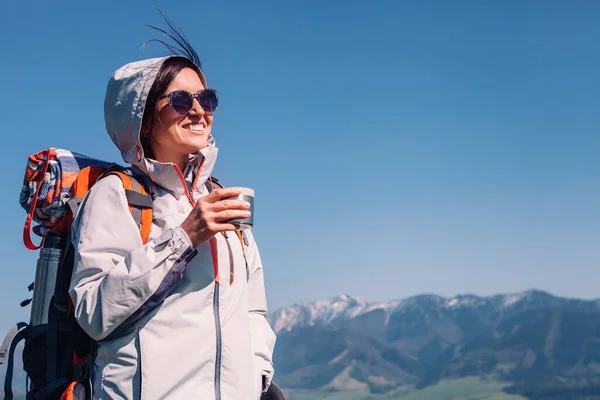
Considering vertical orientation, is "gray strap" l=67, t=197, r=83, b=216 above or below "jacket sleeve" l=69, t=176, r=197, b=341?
above

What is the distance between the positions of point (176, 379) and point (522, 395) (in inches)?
4852

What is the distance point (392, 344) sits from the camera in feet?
495

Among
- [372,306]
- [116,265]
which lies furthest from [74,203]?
[372,306]

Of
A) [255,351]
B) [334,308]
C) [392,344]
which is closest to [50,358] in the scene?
[255,351]

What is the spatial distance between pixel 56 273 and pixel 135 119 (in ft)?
2.25

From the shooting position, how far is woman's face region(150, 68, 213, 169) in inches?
101

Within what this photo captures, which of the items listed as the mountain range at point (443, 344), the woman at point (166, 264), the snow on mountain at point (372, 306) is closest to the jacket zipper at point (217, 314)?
the woman at point (166, 264)

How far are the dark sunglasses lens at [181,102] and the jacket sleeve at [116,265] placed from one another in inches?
17.5

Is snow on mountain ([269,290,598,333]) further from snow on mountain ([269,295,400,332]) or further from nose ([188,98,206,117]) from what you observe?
nose ([188,98,206,117])

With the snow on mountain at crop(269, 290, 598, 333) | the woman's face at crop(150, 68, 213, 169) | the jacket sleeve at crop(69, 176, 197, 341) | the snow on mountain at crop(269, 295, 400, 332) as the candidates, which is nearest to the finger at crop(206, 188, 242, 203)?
the jacket sleeve at crop(69, 176, 197, 341)

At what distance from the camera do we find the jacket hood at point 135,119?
245 cm

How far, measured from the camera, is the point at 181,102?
2.55 meters

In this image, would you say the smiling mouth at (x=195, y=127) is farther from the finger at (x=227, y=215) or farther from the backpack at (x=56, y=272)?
the finger at (x=227, y=215)

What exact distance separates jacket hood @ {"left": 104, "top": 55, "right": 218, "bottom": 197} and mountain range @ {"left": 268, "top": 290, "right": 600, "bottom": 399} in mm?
107810
